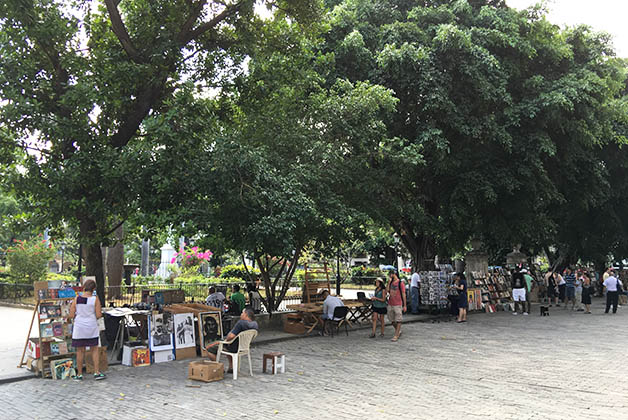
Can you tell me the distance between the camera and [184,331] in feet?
36.7

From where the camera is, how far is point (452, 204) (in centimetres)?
1917

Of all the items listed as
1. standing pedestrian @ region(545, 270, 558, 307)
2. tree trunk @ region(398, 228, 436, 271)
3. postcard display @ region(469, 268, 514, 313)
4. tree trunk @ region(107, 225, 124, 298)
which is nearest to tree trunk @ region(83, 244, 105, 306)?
tree trunk @ region(107, 225, 124, 298)

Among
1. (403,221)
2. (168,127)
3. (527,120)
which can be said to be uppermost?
(527,120)

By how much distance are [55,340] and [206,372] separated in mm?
3245

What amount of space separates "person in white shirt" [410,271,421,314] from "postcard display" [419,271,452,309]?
6.6 inches

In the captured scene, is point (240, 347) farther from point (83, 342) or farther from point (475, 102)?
point (475, 102)

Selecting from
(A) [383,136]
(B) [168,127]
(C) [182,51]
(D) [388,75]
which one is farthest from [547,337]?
(C) [182,51]

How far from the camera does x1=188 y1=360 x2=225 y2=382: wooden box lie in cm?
892

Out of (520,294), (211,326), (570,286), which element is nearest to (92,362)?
(211,326)

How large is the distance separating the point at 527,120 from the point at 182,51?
13.1 meters

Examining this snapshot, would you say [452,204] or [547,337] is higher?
[452,204]

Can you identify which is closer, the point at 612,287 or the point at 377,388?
the point at 377,388

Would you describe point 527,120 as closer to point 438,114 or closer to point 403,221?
point 438,114

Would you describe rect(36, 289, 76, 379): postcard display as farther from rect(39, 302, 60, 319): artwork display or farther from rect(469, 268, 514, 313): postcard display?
rect(469, 268, 514, 313): postcard display
